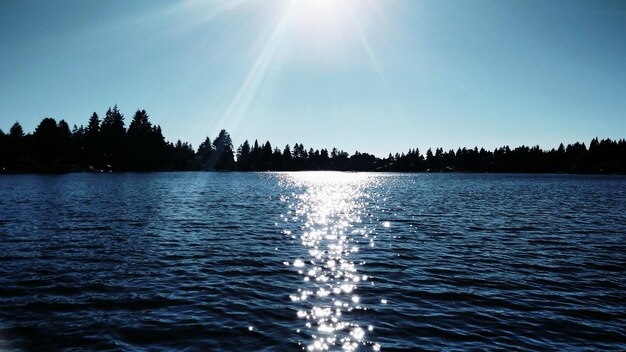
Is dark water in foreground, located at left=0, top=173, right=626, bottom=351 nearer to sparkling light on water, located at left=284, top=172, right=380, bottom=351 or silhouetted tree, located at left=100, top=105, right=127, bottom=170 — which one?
sparkling light on water, located at left=284, top=172, right=380, bottom=351

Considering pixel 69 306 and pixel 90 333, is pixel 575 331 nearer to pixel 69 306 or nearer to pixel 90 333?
pixel 90 333

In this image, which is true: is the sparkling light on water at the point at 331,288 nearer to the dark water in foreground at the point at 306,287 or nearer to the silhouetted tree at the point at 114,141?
the dark water in foreground at the point at 306,287

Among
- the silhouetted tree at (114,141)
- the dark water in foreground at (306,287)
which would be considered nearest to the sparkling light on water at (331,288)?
the dark water in foreground at (306,287)

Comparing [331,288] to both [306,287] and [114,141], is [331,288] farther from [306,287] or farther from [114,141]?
[114,141]

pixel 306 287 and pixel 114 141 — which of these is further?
pixel 114 141

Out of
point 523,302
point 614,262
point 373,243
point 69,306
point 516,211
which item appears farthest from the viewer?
point 516,211

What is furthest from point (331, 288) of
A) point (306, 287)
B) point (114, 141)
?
point (114, 141)

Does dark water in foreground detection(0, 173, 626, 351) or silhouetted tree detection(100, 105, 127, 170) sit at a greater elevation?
silhouetted tree detection(100, 105, 127, 170)

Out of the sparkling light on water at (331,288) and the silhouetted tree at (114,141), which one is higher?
the silhouetted tree at (114,141)

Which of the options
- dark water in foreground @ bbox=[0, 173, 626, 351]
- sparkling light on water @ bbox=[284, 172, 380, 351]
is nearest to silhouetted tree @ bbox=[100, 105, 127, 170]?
dark water in foreground @ bbox=[0, 173, 626, 351]

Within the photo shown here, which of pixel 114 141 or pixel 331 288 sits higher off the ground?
pixel 114 141

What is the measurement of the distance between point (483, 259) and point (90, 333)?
20329 mm

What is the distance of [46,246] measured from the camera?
75.8 feet

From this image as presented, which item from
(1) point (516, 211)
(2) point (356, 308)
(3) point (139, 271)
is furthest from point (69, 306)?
(1) point (516, 211)
